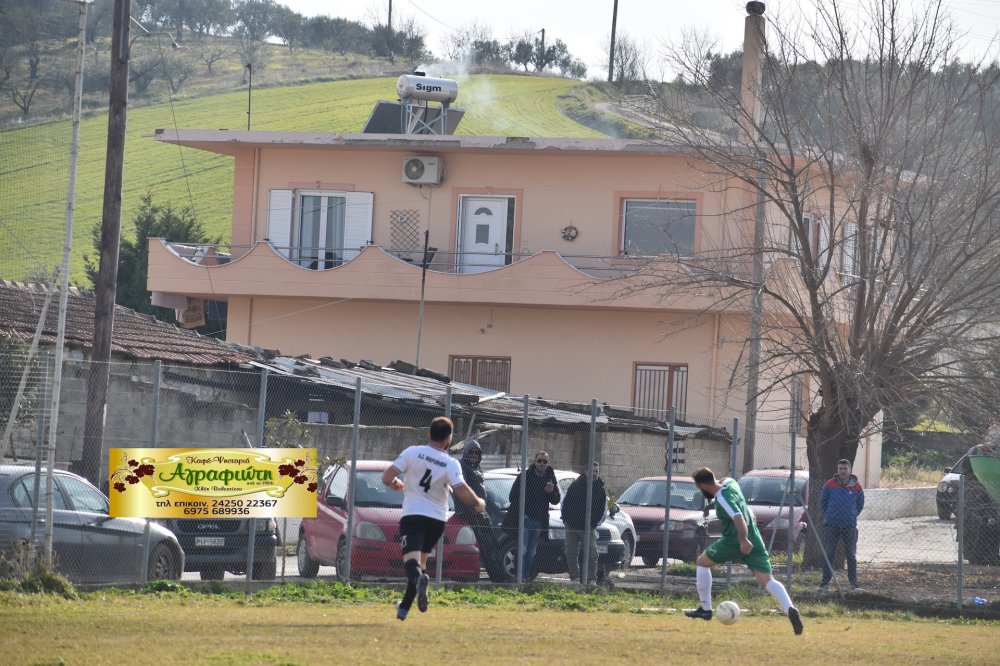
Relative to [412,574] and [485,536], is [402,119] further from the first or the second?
[412,574]

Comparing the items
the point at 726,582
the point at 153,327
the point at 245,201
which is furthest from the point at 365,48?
the point at 726,582

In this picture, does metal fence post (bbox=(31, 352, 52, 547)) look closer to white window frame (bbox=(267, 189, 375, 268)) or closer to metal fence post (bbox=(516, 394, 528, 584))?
metal fence post (bbox=(516, 394, 528, 584))

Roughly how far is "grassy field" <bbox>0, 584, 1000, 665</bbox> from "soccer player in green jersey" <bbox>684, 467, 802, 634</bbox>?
0.39 meters

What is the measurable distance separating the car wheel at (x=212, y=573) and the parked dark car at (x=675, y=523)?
309 inches

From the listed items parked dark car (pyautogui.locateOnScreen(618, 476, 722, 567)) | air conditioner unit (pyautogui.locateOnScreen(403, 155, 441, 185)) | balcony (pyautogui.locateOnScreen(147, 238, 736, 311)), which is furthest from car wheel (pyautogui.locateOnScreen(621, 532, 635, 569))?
air conditioner unit (pyautogui.locateOnScreen(403, 155, 441, 185))

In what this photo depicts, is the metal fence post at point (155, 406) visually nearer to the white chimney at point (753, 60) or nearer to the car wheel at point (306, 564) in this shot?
the car wheel at point (306, 564)

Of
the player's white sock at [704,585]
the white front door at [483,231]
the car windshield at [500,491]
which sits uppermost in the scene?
the white front door at [483,231]

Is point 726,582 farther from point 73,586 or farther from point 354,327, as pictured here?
point 354,327

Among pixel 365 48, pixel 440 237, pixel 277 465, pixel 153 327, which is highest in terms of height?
pixel 365 48

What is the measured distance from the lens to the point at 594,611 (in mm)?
15977

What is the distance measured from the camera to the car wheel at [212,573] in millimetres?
16672

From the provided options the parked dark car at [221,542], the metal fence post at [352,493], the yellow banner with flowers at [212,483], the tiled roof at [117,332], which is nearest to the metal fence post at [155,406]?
the yellow banner with flowers at [212,483]

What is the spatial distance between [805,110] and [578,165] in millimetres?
13654

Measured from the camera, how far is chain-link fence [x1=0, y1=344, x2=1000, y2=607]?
1523 centimetres
